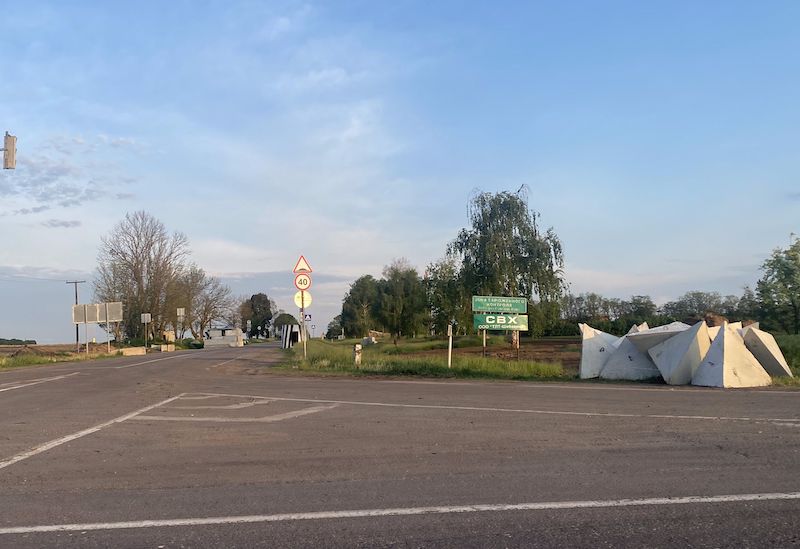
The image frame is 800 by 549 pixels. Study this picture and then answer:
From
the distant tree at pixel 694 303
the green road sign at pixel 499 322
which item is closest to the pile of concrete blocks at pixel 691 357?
the green road sign at pixel 499 322

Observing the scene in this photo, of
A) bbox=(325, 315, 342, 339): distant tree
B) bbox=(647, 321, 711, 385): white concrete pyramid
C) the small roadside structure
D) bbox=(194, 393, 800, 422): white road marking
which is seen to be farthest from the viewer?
bbox=(325, 315, 342, 339): distant tree

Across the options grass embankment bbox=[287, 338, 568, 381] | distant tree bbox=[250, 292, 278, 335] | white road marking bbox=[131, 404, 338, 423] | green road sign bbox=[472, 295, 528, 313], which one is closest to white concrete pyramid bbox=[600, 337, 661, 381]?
grass embankment bbox=[287, 338, 568, 381]

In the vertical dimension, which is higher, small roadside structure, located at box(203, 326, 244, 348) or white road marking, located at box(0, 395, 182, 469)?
white road marking, located at box(0, 395, 182, 469)

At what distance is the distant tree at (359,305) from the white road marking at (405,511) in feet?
207

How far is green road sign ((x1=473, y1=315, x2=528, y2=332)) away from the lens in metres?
22.5

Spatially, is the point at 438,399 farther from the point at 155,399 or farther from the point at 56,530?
the point at 56,530

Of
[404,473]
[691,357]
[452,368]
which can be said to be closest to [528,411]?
[404,473]

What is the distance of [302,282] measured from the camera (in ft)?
73.9

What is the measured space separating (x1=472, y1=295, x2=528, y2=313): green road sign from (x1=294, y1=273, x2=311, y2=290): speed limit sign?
594cm

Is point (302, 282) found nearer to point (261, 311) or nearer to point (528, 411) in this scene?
point (528, 411)

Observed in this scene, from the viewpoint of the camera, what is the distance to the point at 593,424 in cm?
968

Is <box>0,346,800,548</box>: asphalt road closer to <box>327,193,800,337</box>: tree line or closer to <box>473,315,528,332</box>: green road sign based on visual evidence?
<box>473,315,528,332</box>: green road sign

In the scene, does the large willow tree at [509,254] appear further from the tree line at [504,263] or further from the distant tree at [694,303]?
the distant tree at [694,303]

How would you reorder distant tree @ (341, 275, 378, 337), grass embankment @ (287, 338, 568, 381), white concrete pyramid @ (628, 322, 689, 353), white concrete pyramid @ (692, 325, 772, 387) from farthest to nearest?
distant tree @ (341, 275, 378, 337)
grass embankment @ (287, 338, 568, 381)
white concrete pyramid @ (628, 322, 689, 353)
white concrete pyramid @ (692, 325, 772, 387)
